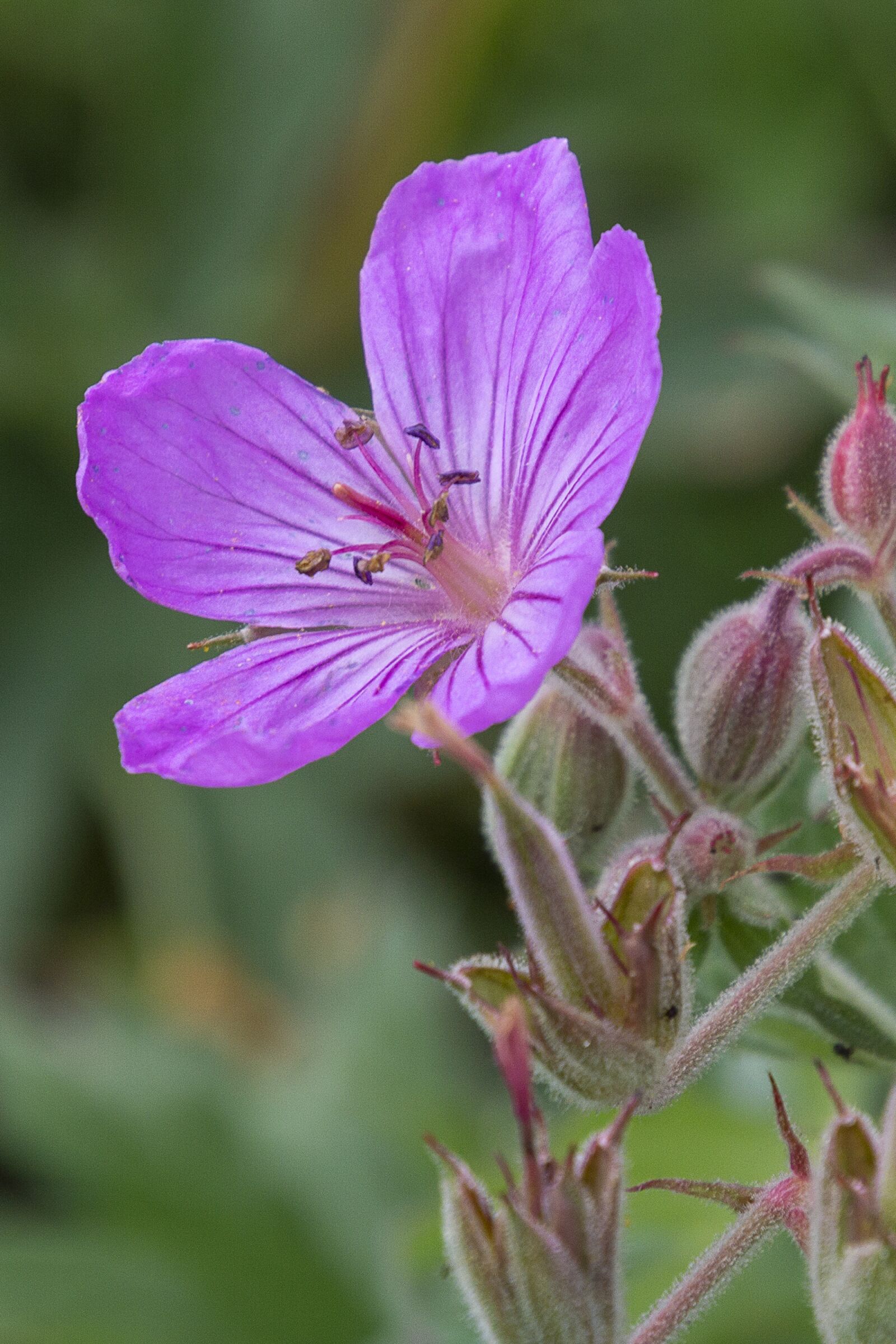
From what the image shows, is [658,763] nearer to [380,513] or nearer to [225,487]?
[380,513]

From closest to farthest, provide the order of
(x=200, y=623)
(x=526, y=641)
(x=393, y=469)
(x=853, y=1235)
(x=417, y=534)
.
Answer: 1. (x=853, y=1235)
2. (x=526, y=641)
3. (x=417, y=534)
4. (x=393, y=469)
5. (x=200, y=623)

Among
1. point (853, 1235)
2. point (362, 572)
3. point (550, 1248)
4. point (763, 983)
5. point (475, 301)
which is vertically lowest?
point (853, 1235)

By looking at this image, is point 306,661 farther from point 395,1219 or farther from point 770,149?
point 770,149

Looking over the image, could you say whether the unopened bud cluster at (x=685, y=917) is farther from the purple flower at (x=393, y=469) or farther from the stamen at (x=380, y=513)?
the stamen at (x=380, y=513)

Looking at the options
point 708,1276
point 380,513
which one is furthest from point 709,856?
point 380,513

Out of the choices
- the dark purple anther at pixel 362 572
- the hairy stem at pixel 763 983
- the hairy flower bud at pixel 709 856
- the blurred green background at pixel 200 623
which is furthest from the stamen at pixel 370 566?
the blurred green background at pixel 200 623

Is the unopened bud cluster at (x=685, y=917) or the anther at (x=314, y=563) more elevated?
the anther at (x=314, y=563)

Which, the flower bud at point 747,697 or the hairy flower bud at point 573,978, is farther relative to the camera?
the flower bud at point 747,697
